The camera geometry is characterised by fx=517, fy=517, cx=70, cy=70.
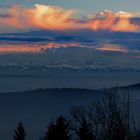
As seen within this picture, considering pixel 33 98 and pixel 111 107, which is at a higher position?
pixel 33 98

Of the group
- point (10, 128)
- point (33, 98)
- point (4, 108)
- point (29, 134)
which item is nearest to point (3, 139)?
point (29, 134)

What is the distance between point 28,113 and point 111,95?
128380 mm

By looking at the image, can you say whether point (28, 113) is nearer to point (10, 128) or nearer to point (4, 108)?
point (4, 108)

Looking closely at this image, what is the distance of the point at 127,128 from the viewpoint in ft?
55.9

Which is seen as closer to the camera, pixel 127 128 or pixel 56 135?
pixel 127 128

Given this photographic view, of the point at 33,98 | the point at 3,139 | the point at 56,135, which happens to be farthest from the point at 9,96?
the point at 56,135

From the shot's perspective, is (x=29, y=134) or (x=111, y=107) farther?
(x=29, y=134)

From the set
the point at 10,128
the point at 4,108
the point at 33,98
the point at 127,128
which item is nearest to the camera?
the point at 127,128

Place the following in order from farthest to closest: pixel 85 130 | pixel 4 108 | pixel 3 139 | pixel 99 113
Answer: pixel 4 108, pixel 3 139, pixel 85 130, pixel 99 113

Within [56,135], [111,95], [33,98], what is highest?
[33,98]

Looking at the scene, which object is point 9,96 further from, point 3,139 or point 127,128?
point 127,128

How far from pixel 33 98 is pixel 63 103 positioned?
2751cm

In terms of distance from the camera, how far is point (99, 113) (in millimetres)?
18219

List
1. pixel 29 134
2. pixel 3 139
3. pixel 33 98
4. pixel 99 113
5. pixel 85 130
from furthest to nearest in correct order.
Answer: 1. pixel 33 98
2. pixel 29 134
3. pixel 3 139
4. pixel 85 130
5. pixel 99 113
